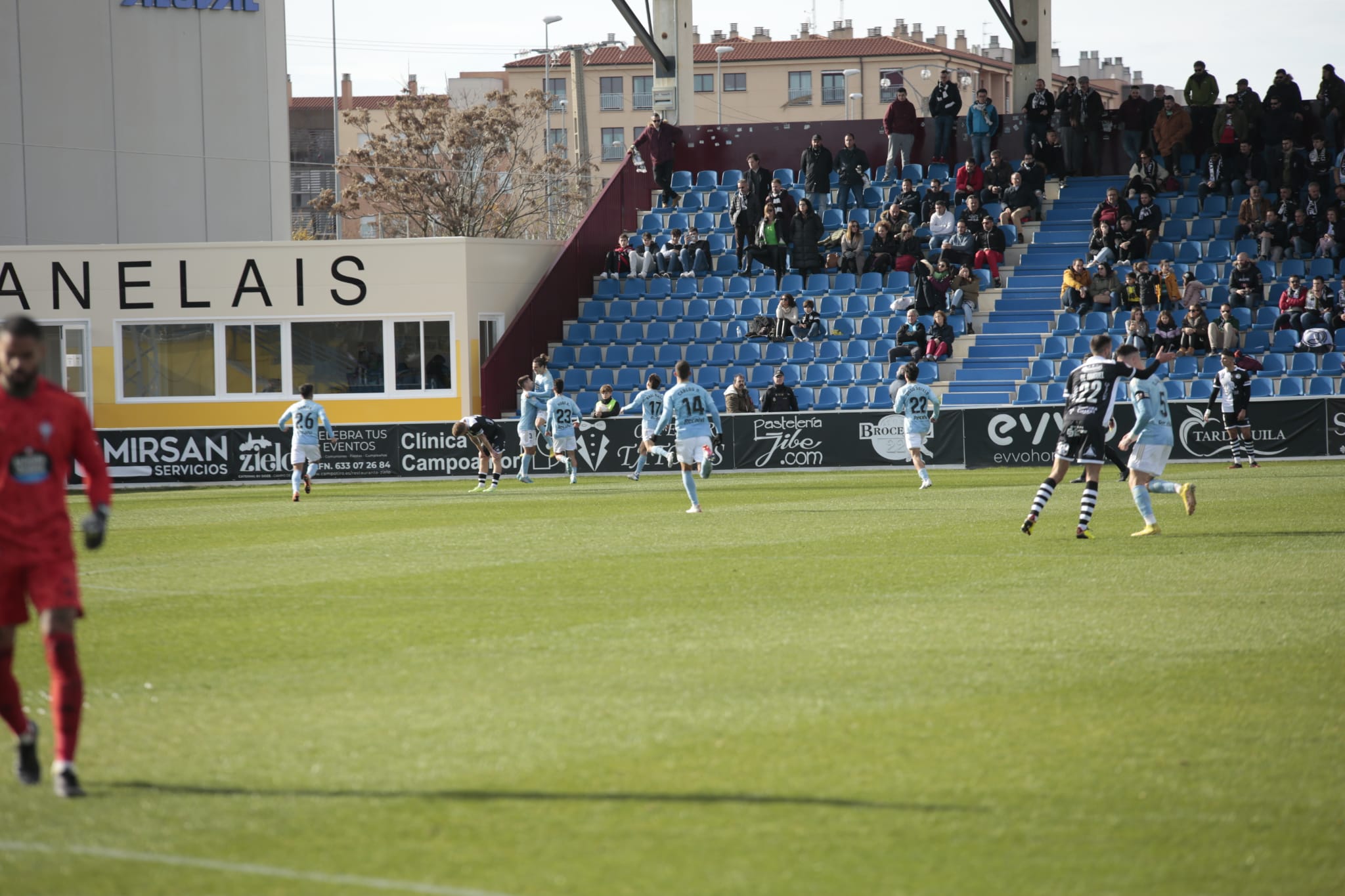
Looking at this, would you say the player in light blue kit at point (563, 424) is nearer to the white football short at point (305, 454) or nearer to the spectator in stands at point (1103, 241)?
the white football short at point (305, 454)

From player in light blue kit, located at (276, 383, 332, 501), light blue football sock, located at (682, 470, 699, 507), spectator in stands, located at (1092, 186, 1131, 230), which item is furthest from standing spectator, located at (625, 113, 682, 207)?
light blue football sock, located at (682, 470, 699, 507)

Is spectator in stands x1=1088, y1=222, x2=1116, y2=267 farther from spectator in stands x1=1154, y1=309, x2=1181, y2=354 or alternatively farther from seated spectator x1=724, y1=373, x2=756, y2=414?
seated spectator x1=724, y1=373, x2=756, y2=414

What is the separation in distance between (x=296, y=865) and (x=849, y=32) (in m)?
105

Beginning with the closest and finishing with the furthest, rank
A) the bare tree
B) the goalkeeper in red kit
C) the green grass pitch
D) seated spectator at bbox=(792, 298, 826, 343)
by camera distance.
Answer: the green grass pitch < the goalkeeper in red kit < seated spectator at bbox=(792, 298, 826, 343) < the bare tree

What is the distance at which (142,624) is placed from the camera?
1108 cm

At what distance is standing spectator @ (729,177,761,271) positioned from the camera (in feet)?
116

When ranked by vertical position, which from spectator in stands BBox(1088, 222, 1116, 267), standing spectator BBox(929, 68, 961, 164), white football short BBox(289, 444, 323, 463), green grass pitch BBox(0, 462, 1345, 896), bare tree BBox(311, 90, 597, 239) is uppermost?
bare tree BBox(311, 90, 597, 239)

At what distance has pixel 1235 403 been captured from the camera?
26.4 meters

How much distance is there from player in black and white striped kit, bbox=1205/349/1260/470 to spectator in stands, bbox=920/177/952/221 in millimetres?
9374

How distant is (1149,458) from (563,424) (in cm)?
1393

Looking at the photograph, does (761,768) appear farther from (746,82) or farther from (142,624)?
(746,82)

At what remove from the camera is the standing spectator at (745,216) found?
3538 cm

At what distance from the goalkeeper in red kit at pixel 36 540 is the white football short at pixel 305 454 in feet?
62.7

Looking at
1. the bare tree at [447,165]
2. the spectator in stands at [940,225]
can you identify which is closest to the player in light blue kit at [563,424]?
the spectator in stands at [940,225]
